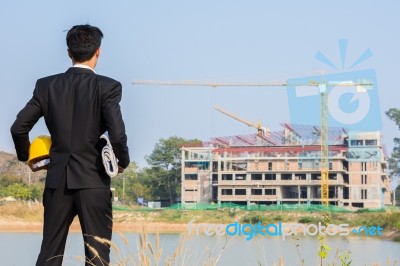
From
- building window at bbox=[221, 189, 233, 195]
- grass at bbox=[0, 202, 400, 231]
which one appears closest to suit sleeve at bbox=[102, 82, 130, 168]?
grass at bbox=[0, 202, 400, 231]

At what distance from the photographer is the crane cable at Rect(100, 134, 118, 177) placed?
2.62m

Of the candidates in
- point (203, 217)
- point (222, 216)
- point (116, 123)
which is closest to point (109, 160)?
point (116, 123)

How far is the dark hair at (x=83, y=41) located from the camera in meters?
2.76

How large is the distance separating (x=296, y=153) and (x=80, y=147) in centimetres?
6894

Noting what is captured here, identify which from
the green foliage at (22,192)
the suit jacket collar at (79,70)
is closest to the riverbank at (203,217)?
the green foliage at (22,192)

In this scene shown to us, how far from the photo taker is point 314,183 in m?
68.5

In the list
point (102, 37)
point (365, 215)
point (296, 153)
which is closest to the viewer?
point (102, 37)

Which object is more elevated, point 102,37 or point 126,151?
point 102,37

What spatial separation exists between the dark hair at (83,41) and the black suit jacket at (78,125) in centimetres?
6

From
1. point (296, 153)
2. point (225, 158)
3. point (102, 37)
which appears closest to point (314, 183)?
point (296, 153)

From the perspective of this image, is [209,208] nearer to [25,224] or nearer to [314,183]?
[314,183]

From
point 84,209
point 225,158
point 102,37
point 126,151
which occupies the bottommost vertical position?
point 84,209

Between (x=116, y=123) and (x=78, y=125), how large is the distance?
0.14 metres

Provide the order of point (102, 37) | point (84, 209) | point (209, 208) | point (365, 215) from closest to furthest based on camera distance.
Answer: point (84, 209) → point (102, 37) → point (365, 215) → point (209, 208)
